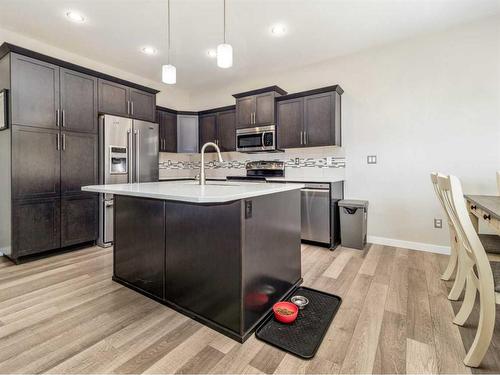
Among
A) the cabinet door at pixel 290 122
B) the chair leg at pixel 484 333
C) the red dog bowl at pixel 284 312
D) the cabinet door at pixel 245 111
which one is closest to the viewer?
the chair leg at pixel 484 333

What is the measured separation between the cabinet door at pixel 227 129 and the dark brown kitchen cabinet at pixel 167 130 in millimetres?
908

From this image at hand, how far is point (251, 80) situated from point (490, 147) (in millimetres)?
3675

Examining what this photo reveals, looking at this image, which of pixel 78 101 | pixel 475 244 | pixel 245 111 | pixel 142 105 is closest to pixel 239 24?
pixel 245 111

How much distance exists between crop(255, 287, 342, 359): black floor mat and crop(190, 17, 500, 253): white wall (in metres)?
2.05

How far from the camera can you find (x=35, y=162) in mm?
2934

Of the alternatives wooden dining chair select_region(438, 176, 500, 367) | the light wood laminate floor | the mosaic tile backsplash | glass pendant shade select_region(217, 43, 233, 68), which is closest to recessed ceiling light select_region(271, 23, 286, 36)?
glass pendant shade select_region(217, 43, 233, 68)

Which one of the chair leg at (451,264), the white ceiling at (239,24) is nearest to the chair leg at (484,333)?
the chair leg at (451,264)

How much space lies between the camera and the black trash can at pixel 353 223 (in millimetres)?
3326

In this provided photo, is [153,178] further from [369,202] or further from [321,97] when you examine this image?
[369,202]

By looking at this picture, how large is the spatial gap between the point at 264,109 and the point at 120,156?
233cm

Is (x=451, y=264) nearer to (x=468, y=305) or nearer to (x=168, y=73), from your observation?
(x=468, y=305)

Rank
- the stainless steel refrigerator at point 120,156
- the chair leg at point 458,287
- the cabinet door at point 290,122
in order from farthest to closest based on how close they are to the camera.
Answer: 1. the cabinet door at point 290,122
2. the stainless steel refrigerator at point 120,156
3. the chair leg at point 458,287

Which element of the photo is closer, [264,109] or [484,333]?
[484,333]

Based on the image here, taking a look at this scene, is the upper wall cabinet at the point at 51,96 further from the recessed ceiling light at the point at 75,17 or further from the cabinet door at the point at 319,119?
the cabinet door at the point at 319,119
